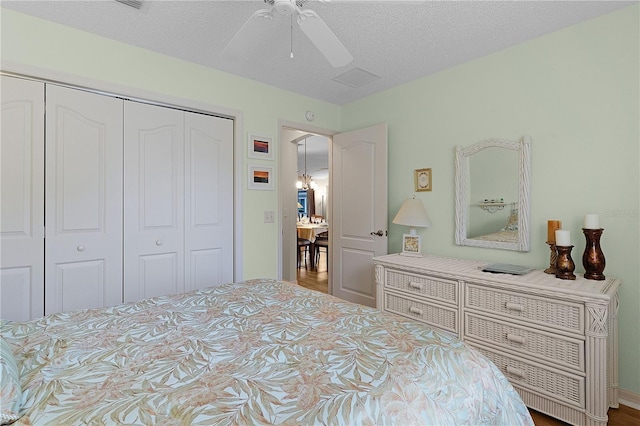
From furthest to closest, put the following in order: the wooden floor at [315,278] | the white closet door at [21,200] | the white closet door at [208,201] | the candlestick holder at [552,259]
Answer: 1. the wooden floor at [315,278]
2. the white closet door at [208,201]
3. the candlestick holder at [552,259]
4. the white closet door at [21,200]

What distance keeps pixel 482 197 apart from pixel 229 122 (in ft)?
7.85

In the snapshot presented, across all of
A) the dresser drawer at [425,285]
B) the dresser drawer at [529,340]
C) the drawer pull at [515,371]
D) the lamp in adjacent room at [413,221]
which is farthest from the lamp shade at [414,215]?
the drawer pull at [515,371]

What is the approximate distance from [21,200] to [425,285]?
288 cm

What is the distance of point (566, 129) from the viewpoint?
222cm

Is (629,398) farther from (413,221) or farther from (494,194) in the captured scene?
(413,221)

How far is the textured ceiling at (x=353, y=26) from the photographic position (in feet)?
6.45

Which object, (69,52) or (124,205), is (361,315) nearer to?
(124,205)

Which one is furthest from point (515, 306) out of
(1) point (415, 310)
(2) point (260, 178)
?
(2) point (260, 178)

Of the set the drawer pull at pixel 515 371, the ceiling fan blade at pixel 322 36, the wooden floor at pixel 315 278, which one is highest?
the ceiling fan blade at pixel 322 36

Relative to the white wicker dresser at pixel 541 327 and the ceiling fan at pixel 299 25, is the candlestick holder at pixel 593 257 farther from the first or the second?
the ceiling fan at pixel 299 25

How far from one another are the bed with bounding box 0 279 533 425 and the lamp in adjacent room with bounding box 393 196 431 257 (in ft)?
5.13

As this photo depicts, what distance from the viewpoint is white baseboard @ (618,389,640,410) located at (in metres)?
1.97

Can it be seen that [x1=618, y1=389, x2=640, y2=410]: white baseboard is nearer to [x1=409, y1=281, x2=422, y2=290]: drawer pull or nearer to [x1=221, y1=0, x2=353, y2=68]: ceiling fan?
[x1=409, y1=281, x2=422, y2=290]: drawer pull

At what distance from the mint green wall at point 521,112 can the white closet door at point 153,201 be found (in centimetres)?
28
